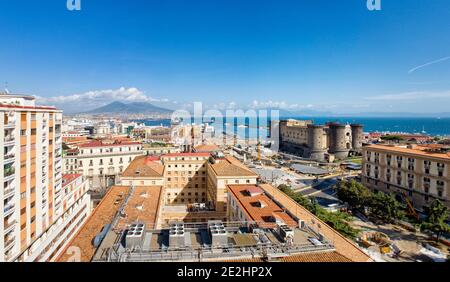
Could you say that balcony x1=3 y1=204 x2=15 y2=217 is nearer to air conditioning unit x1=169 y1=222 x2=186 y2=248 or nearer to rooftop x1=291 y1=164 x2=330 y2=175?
air conditioning unit x1=169 y1=222 x2=186 y2=248

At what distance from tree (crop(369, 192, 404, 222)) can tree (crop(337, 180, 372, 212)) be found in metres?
0.47

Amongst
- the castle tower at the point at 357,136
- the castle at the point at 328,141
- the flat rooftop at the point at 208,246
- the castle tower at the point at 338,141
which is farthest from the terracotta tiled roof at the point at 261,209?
the castle tower at the point at 357,136

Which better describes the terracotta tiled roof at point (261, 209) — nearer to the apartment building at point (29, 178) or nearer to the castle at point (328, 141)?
the apartment building at point (29, 178)

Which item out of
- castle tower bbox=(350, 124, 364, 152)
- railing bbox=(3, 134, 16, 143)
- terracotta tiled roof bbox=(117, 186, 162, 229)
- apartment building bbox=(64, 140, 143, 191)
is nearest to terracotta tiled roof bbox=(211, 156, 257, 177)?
terracotta tiled roof bbox=(117, 186, 162, 229)

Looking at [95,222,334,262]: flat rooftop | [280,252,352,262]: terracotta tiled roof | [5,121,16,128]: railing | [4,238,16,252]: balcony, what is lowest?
[4,238,16,252]: balcony

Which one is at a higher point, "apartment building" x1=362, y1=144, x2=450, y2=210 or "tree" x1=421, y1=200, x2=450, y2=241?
"apartment building" x1=362, y1=144, x2=450, y2=210

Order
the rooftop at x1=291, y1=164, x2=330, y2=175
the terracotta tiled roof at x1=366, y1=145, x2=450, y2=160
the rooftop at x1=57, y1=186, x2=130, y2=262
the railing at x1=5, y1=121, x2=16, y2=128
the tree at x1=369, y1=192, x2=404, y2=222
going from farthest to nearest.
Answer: the rooftop at x1=291, y1=164, x2=330, y2=175
the terracotta tiled roof at x1=366, y1=145, x2=450, y2=160
the tree at x1=369, y1=192, x2=404, y2=222
the railing at x1=5, y1=121, x2=16, y2=128
the rooftop at x1=57, y1=186, x2=130, y2=262

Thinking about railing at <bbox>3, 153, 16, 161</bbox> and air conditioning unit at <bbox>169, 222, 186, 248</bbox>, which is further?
railing at <bbox>3, 153, 16, 161</bbox>

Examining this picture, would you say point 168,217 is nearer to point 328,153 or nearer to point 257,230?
point 257,230

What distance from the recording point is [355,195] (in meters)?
17.7

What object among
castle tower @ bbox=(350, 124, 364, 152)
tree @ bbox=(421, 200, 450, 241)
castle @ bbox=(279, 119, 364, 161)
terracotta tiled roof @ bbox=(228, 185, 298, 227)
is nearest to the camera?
terracotta tiled roof @ bbox=(228, 185, 298, 227)

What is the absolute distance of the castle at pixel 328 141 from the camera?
43.4 metres

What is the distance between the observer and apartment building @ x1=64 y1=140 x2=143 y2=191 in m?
23.8
